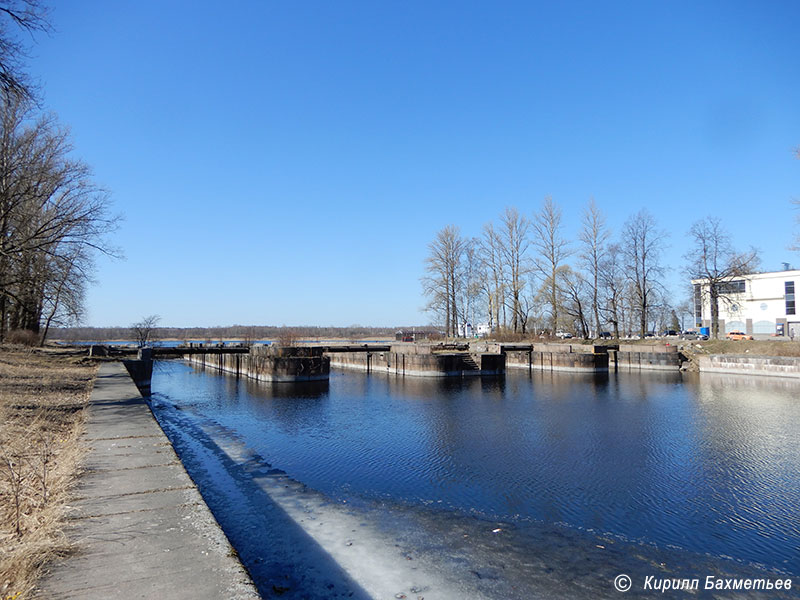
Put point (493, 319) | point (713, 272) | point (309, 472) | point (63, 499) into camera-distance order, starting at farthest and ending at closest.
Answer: point (493, 319), point (713, 272), point (309, 472), point (63, 499)

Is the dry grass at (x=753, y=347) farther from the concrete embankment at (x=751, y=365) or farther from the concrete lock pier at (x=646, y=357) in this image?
the concrete lock pier at (x=646, y=357)

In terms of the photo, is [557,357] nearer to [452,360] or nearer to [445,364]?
[452,360]

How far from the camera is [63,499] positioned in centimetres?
616

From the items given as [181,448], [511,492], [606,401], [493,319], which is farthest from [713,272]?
[181,448]

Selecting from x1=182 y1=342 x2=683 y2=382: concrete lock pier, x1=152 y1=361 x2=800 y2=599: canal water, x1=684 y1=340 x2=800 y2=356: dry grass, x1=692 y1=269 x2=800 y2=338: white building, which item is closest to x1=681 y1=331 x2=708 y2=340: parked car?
x1=692 y1=269 x2=800 y2=338: white building

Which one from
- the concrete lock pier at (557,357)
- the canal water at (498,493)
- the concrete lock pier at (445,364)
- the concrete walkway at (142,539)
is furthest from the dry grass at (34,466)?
the concrete lock pier at (557,357)

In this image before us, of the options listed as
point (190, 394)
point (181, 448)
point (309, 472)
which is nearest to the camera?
point (309, 472)

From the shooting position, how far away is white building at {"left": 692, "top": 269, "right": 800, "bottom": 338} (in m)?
57.6

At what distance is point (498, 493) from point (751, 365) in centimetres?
3472

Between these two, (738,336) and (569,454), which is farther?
(738,336)

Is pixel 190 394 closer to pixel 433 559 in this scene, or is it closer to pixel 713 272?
pixel 433 559

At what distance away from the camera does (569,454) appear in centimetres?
1404

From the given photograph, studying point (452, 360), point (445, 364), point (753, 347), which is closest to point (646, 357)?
point (753, 347)

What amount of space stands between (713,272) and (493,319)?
81.2 feet
